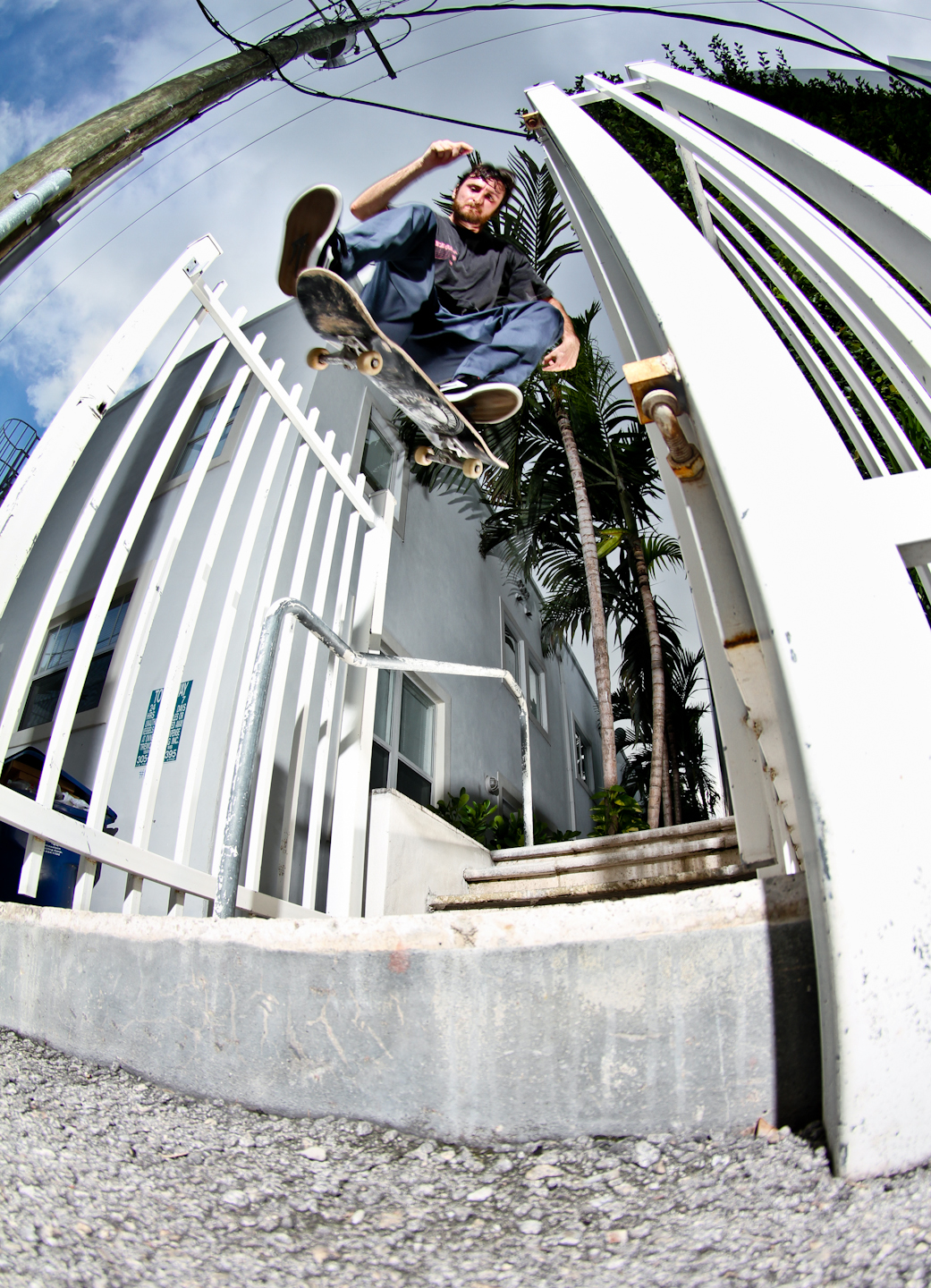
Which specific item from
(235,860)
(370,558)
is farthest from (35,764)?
(235,860)

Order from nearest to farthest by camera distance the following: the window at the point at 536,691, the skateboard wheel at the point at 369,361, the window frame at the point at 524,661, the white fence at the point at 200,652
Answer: the white fence at the point at 200,652
the skateboard wheel at the point at 369,361
the window frame at the point at 524,661
the window at the point at 536,691

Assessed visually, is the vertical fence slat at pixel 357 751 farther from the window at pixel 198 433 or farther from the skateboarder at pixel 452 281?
the window at pixel 198 433

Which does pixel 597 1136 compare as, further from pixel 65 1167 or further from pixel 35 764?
pixel 35 764

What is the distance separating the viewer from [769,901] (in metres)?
0.93

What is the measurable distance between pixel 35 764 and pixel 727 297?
11.6 feet

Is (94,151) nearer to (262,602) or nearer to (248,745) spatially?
(262,602)

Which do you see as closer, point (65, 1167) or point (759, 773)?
point (65, 1167)

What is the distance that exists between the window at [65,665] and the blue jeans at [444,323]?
3.65 m

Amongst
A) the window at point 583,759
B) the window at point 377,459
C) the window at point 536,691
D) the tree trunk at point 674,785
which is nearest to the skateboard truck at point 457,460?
the window at point 377,459

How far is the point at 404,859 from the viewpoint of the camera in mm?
2984

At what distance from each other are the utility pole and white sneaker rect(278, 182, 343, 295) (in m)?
2.06

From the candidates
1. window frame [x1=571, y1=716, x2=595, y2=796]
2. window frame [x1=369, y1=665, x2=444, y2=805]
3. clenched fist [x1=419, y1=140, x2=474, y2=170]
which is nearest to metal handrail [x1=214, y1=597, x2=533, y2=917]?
clenched fist [x1=419, y1=140, x2=474, y2=170]

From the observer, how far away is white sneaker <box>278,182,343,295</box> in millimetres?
2662

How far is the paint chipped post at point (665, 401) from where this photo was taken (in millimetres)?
1090
